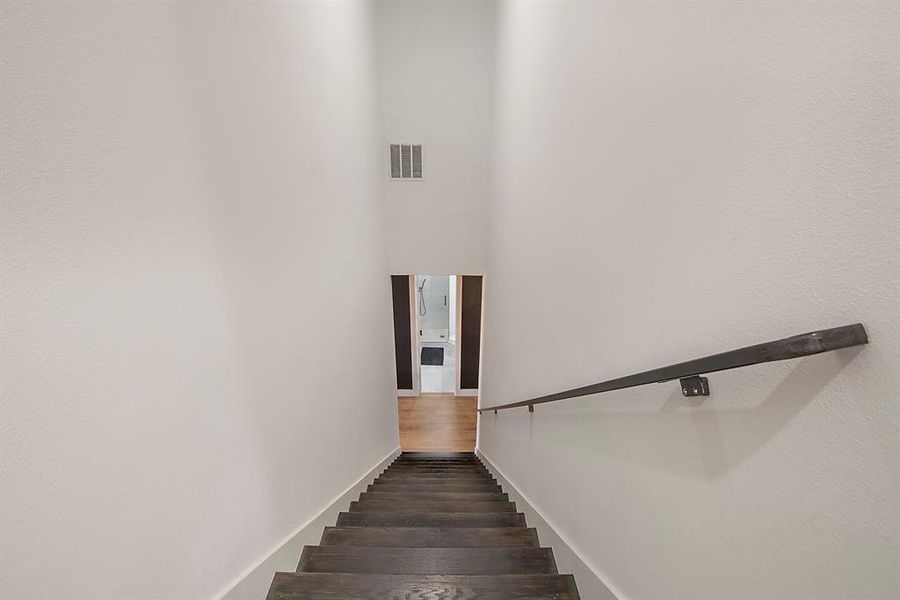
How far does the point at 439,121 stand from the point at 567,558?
4056mm

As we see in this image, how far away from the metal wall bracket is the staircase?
1123mm

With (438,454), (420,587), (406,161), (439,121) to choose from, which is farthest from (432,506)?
(439,121)

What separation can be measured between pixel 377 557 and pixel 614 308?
63.0 inches

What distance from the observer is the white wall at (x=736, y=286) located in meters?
0.53

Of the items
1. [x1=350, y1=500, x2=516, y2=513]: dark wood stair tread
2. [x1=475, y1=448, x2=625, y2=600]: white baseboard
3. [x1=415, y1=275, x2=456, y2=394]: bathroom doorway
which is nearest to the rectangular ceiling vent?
[x1=350, y1=500, x2=516, y2=513]: dark wood stair tread

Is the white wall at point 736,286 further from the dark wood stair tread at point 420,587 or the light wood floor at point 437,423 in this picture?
the light wood floor at point 437,423

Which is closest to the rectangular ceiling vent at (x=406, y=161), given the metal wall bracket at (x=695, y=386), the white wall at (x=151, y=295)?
the white wall at (x=151, y=295)

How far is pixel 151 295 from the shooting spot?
3.02 feet

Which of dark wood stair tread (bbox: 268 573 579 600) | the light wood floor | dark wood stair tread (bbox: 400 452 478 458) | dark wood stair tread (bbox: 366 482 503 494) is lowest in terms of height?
the light wood floor

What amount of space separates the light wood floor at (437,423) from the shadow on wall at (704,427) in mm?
4386

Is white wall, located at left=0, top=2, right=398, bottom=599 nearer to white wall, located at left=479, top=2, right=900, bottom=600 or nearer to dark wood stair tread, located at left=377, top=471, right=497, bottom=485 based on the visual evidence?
white wall, located at left=479, top=2, right=900, bottom=600

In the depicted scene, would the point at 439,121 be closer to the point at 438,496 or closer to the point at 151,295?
the point at 438,496

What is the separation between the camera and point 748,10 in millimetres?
706

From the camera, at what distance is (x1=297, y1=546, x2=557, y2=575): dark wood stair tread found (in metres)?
1.74
